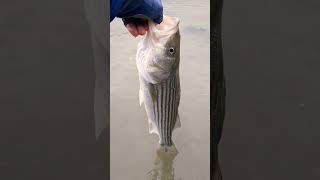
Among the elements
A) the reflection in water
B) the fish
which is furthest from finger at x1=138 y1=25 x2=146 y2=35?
the reflection in water

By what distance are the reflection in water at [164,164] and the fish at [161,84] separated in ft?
0.32

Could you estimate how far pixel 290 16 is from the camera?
0.41m

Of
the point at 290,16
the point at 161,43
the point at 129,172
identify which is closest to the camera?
the point at 290,16

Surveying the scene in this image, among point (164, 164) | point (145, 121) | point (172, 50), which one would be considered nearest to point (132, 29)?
point (172, 50)

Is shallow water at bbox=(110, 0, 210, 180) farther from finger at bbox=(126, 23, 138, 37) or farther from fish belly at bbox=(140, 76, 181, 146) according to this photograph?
finger at bbox=(126, 23, 138, 37)

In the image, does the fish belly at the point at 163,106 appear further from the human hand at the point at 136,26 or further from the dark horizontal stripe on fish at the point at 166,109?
the human hand at the point at 136,26

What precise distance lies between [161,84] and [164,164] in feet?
1.76

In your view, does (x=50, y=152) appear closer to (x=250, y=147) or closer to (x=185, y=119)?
(x=250, y=147)

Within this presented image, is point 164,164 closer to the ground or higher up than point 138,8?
closer to the ground

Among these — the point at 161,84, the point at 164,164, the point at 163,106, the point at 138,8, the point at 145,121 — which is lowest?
the point at 164,164

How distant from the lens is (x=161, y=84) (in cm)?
185

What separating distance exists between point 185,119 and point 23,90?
1.59 meters

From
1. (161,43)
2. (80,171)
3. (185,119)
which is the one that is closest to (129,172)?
(185,119)

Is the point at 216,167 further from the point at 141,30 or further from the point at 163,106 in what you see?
the point at 163,106
